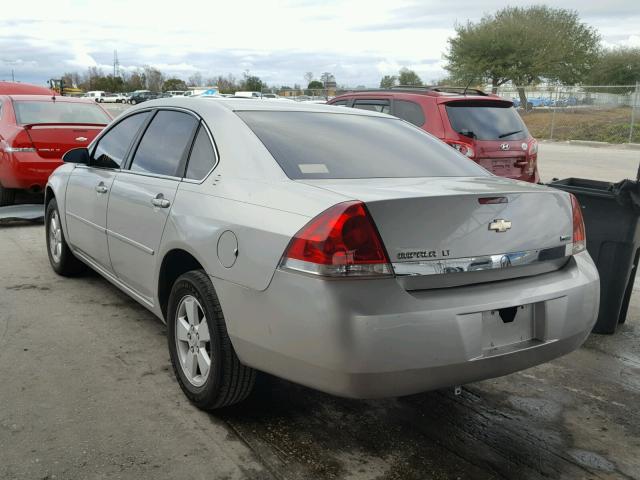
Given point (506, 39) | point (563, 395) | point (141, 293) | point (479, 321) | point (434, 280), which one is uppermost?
point (506, 39)

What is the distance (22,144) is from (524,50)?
44.4 m

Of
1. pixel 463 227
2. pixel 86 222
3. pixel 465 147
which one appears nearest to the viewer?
pixel 463 227

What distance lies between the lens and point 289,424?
10.5ft

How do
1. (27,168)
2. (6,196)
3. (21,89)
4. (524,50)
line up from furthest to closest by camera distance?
(524,50) → (21,89) → (6,196) → (27,168)

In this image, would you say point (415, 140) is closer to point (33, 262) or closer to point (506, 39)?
point (33, 262)

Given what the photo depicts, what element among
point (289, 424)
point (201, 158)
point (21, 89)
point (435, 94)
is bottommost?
point (289, 424)

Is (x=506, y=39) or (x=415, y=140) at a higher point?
(x=506, y=39)

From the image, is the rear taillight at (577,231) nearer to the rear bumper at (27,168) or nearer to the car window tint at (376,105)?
the car window tint at (376,105)

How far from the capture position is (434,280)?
8.66 ft

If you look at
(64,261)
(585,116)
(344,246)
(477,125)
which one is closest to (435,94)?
(477,125)

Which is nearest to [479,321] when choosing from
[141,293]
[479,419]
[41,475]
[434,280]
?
[434,280]

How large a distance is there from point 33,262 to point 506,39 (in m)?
45.8

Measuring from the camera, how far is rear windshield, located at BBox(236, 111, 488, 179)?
3234mm

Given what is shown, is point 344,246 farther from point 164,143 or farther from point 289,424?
point 164,143
